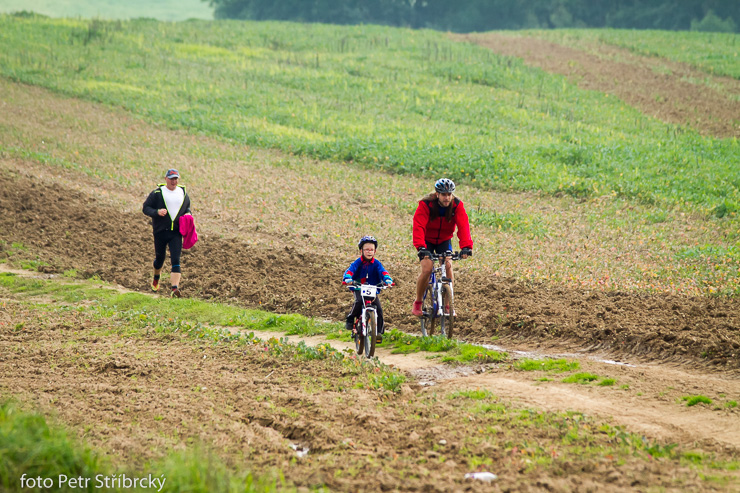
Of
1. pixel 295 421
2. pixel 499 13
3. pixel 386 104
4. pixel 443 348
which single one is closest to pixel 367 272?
pixel 443 348

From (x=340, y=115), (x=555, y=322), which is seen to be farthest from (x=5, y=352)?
(x=340, y=115)

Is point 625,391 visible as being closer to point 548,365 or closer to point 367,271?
point 548,365

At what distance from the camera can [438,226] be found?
980 centimetres

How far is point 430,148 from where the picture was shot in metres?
26.6

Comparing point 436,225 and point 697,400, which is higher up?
point 436,225

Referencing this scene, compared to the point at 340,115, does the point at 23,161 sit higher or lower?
lower

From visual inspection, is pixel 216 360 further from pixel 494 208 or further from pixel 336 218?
pixel 494 208

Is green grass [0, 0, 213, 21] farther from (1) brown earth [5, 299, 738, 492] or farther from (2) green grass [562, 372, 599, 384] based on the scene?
(2) green grass [562, 372, 599, 384]

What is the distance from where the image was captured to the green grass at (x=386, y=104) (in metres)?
23.8

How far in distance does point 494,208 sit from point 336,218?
201 inches

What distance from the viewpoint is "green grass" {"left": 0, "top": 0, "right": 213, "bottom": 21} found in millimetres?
91062

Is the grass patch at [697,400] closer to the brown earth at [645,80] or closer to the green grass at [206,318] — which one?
the green grass at [206,318]

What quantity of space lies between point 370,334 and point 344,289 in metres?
3.99

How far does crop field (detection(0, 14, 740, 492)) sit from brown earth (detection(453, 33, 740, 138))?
333 mm
